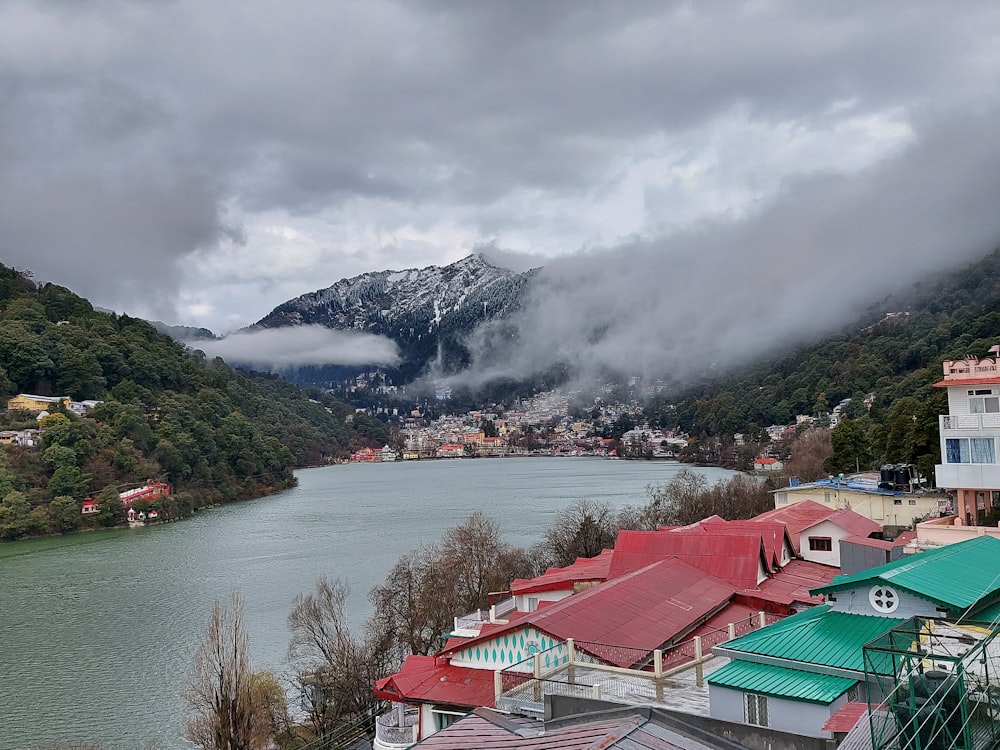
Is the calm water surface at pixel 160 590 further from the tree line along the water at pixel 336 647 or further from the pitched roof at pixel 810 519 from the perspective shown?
the pitched roof at pixel 810 519

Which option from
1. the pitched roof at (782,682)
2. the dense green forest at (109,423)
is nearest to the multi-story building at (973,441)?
the pitched roof at (782,682)

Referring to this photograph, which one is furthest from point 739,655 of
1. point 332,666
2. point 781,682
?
point 332,666

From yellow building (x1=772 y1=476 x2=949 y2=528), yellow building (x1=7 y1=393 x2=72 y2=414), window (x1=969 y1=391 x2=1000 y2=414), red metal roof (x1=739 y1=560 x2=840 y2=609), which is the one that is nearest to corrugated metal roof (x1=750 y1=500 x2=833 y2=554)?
red metal roof (x1=739 y1=560 x2=840 y2=609)

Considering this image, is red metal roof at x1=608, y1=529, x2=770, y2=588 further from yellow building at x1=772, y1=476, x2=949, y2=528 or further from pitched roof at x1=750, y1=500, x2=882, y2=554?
yellow building at x1=772, y1=476, x2=949, y2=528

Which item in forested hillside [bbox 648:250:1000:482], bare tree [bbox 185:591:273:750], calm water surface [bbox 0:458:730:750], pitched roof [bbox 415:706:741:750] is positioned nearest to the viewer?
pitched roof [bbox 415:706:741:750]

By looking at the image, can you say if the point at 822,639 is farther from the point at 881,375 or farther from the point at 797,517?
the point at 881,375
